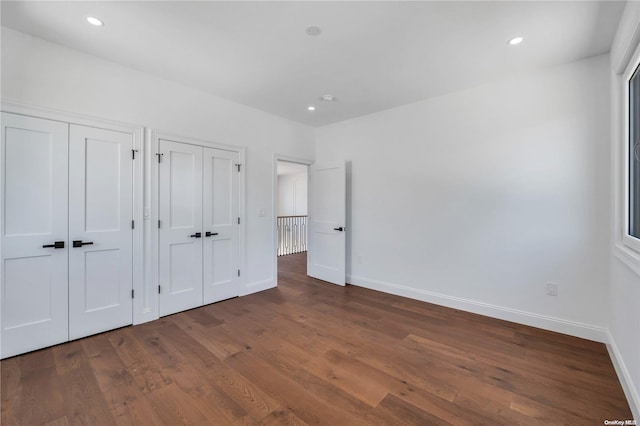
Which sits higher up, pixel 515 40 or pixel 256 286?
pixel 515 40

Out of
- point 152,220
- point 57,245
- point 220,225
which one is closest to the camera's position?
point 57,245

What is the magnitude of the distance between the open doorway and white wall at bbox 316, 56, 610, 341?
69.9 inches

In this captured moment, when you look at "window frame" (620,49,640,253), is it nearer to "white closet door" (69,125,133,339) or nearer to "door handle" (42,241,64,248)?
"white closet door" (69,125,133,339)

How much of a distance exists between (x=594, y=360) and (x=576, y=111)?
233 cm

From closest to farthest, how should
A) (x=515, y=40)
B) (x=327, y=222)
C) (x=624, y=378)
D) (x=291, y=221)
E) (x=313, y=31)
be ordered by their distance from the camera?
(x=624, y=378) < (x=313, y=31) < (x=515, y=40) < (x=327, y=222) < (x=291, y=221)

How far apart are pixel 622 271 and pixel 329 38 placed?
3.03 metres

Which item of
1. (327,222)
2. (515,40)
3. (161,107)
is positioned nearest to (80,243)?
(161,107)

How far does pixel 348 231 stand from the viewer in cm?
468

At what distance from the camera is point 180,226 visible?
11.0 feet

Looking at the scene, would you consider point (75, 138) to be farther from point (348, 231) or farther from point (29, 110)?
point (348, 231)

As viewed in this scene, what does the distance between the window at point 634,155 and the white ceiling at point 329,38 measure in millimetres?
587

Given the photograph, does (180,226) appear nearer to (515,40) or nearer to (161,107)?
(161,107)

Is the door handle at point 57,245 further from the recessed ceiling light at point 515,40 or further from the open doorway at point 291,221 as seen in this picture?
the recessed ceiling light at point 515,40

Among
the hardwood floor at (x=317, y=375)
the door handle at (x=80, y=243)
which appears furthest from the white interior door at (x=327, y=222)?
the door handle at (x=80, y=243)
